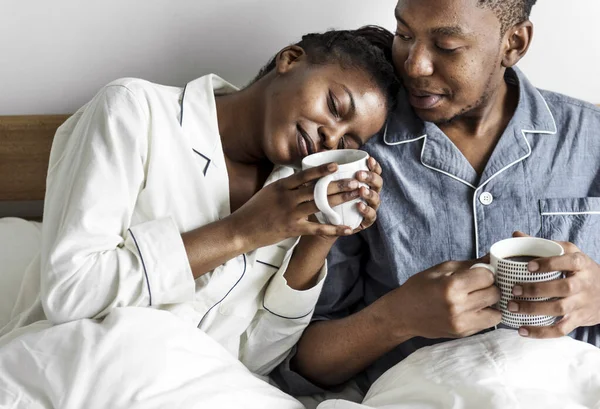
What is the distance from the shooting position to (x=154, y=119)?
1.36m

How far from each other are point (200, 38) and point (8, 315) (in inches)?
29.8

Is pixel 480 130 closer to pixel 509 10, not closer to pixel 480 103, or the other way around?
pixel 480 103

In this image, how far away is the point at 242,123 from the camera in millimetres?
1447

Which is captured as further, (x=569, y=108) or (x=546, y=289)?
(x=569, y=108)

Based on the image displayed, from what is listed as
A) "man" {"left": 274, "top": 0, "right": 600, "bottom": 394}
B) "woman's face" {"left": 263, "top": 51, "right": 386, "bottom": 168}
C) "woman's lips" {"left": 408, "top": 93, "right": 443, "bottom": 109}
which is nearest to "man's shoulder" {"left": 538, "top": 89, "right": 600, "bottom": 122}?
"man" {"left": 274, "top": 0, "right": 600, "bottom": 394}

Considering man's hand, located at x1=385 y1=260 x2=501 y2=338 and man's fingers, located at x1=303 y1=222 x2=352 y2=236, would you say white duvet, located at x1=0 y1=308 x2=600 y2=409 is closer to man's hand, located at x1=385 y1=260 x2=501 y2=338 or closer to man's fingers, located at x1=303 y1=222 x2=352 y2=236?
man's hand, located at x1=385 y1=260 x2=501 y2=338

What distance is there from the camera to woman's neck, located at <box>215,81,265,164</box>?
1435mm

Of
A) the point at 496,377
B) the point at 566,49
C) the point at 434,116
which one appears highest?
the point at 566,49

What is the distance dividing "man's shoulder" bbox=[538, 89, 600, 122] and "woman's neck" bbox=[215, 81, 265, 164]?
0.61 m

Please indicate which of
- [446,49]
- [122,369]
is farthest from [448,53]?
[122,369]

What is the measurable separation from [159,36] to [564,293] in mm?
1089

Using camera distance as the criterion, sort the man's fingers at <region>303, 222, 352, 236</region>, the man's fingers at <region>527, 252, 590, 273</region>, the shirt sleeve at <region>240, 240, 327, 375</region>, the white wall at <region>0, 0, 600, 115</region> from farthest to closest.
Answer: the white wall at <region>0, 0, 600, 115</region>, the shirt sleeve at <region>240, 240, 327, 375</region>, the man's fingers at <region>303, 222, 352, 236</region>, the man's fingers at <region>527, 252, 590, 273</region>

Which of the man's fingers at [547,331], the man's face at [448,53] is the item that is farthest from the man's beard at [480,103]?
the man's fingers at [547,331]

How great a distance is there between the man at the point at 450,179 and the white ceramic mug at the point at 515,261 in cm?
16
